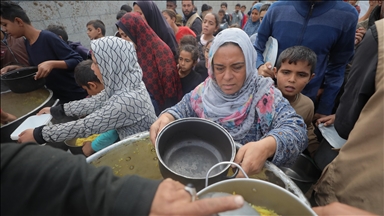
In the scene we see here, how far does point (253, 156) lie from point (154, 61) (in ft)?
5.32

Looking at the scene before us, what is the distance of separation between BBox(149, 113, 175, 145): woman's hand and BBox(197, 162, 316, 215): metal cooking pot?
0.44 metres

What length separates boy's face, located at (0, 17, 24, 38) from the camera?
1666mm

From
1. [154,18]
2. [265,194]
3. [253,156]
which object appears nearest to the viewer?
[265,194]

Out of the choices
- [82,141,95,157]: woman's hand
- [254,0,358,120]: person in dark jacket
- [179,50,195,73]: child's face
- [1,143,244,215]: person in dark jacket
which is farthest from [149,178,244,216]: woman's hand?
[179,50,195,73]: child's face

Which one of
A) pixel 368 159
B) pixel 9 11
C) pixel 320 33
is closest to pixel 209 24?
pixel 320 33

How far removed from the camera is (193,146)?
930 mm

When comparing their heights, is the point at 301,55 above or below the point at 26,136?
above

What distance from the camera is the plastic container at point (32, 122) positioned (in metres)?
1.32

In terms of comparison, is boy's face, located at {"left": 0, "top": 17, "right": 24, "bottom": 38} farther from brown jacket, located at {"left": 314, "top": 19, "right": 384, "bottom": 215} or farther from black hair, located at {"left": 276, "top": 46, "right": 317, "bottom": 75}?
brown jacket, located at {"left": 314, "top": 19, "right": 384, "bottom": 215}

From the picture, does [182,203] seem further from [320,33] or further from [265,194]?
[320,33]

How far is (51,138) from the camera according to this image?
126 centimetres

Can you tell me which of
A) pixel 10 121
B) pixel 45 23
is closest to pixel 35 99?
pixel 10 121

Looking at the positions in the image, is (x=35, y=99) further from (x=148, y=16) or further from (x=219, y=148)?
(x=219, y=148)

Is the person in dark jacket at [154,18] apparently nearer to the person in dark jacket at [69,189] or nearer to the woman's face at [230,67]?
the woman's face at [230,67]
